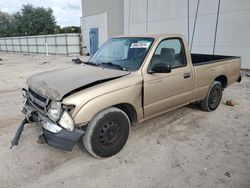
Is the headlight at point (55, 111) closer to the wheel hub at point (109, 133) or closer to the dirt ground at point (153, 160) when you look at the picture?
the wheel hub at point (109, 133)

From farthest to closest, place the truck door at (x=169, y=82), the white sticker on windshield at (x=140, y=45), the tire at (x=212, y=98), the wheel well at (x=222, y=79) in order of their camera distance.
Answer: the wheel well at (x=222, y=79) → the tire at (x=212, y=98) → the white sticker on windshield at (x=140, y=45) → the truck door at (x=169, y=82)

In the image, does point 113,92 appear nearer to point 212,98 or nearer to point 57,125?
point 57,125

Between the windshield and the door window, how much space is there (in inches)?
9.0

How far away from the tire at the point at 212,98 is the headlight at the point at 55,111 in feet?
11.3

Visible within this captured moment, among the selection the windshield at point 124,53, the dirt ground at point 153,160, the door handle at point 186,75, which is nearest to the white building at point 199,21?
the dirt ground at point 153,160

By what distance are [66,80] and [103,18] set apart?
19.1 m

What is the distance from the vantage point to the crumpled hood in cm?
306

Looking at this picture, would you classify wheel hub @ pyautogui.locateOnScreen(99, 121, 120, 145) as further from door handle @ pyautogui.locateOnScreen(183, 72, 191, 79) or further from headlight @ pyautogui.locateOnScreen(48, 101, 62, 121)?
door handle @ pyautogui.locateOnScreen(183, 72, 191, 79)

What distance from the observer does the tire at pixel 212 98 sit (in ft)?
17.0

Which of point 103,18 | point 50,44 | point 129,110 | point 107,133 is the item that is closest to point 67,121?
point 107,133

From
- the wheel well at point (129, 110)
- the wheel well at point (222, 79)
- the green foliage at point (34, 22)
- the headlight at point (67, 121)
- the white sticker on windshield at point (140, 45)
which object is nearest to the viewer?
the headlight at point (67, 121)

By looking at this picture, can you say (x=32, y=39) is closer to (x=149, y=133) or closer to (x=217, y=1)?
(x=217, y=1)

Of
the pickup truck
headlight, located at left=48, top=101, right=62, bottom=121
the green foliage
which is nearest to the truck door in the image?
the pickup truck

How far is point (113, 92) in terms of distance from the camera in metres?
3.24
